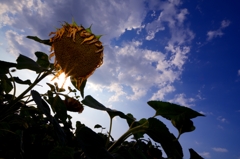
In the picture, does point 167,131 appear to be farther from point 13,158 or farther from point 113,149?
point 13,158

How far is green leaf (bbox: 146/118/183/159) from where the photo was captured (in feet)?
4.17

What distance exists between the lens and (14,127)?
122 inches

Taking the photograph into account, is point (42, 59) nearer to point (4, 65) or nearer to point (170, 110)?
point (4, 65)

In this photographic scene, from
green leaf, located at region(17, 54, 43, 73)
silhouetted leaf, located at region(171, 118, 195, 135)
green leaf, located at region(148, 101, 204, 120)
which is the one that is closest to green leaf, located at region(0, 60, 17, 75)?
green leaf, located at region(17, 54, 43, 73)

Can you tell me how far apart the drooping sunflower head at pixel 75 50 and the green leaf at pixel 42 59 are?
14 cm

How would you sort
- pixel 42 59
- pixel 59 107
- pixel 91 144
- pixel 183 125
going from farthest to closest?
pixel 42 59 < pixel 59 107 < pixel 183 125 < pixel 91 144

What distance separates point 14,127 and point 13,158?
42.6 inches

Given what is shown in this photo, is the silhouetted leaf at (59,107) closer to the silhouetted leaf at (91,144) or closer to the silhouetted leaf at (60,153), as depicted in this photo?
the silhouetted leaf at (60,153)

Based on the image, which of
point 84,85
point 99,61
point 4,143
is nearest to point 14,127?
point 4,143

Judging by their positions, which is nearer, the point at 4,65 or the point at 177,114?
the point at 177,114

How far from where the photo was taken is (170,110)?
54.6 inches

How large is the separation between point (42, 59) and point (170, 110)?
118 centimetres

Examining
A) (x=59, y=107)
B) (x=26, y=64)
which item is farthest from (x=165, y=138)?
(x=26, y=64)

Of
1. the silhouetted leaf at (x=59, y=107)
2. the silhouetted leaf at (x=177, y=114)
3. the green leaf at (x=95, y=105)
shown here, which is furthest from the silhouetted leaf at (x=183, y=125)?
the silhouetted leaf at (x=59, y=107)
